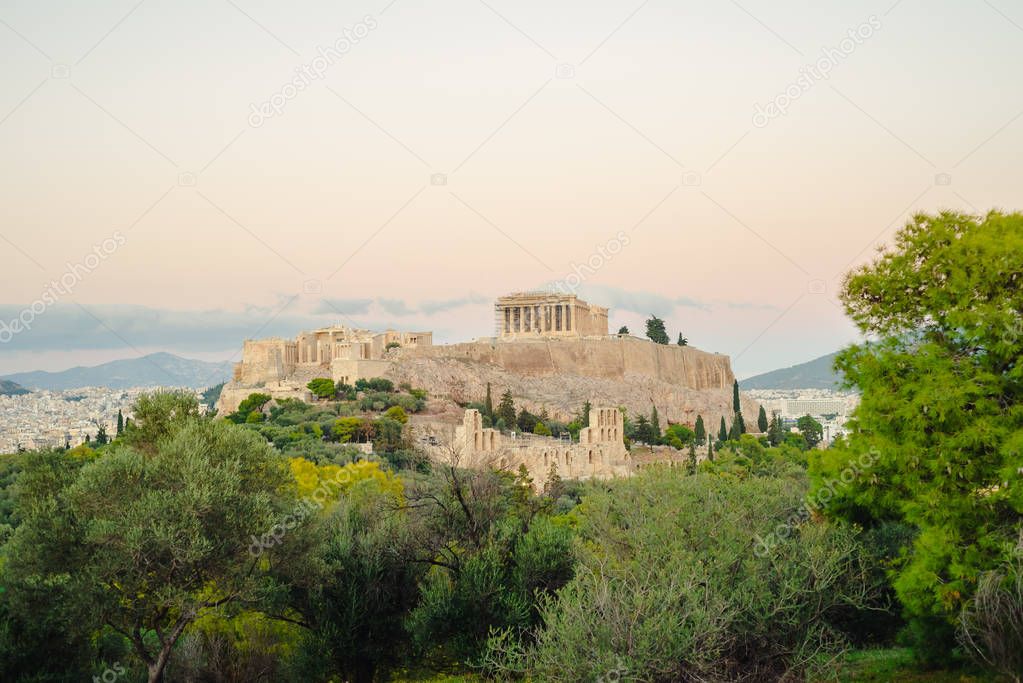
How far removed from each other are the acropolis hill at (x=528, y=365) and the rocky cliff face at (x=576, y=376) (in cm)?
11

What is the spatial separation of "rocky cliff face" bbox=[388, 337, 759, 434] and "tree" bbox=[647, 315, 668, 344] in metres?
2.57

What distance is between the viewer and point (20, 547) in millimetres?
16188

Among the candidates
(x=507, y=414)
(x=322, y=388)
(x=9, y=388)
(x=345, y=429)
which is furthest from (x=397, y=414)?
(x=9, y=388)

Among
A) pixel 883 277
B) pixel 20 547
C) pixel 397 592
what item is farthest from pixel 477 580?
pixel 883 277

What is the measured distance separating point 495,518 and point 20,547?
8.82 metres

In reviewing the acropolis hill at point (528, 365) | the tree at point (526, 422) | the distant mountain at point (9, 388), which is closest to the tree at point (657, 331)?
the acropolis hill at point (528, 365)

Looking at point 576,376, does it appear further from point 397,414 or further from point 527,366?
point 397,414

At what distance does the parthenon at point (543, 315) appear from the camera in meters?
97.6

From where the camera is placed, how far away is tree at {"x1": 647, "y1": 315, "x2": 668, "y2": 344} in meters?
101

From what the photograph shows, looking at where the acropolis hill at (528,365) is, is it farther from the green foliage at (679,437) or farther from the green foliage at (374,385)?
the green foliage at (679,437)

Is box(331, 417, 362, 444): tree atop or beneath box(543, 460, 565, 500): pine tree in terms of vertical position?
atop

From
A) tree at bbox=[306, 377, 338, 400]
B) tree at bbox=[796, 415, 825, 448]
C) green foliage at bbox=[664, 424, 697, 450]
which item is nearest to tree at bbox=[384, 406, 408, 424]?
tree at bbox=[306, 377, 338, 400]

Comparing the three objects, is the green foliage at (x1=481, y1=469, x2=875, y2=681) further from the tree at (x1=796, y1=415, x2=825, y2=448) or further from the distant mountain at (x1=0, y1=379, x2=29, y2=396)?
the distant mountain at (x1=0, y1=379, x2=29, y2=396)

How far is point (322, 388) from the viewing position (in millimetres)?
72062
